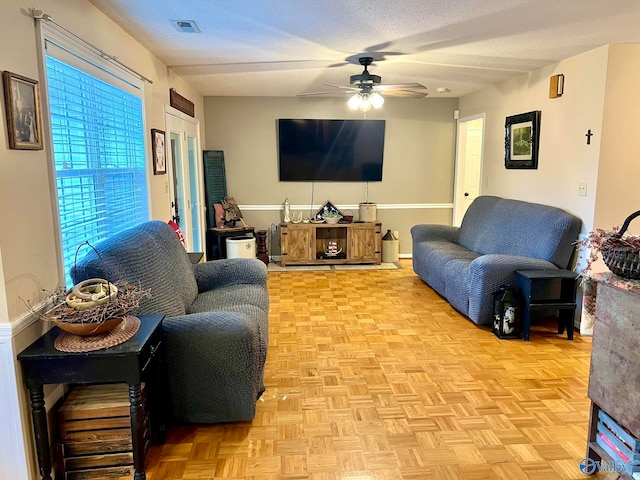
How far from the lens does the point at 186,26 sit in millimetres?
2982

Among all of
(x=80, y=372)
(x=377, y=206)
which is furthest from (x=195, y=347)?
(x=377, y=206)

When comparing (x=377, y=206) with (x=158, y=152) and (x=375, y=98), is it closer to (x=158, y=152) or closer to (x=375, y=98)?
(x=375, y=98)

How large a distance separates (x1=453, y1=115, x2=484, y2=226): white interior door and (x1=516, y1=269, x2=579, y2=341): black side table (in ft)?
9.39

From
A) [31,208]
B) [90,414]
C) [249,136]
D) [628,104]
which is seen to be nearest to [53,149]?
[31,208]

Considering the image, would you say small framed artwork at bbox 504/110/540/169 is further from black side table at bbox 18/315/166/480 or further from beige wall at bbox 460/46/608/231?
black side table at bbox 18/315/166/480

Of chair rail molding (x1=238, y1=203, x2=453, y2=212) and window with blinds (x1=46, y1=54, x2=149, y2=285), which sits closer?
window with blinds (x1=46, y1=54, x2=149, y2=285)

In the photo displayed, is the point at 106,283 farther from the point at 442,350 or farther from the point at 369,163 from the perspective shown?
the point at 369,163

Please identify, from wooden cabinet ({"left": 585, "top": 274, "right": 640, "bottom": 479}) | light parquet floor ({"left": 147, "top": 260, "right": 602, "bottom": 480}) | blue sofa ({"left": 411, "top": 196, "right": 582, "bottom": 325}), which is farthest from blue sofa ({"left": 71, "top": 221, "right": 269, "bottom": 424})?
blue sofa ({"left": 411, "top": 196, "right": 582, "bottom": 325})

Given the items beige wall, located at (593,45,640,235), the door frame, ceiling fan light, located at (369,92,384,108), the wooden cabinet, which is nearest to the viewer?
the wooden cabinet

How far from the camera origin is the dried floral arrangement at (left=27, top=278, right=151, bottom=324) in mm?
1816

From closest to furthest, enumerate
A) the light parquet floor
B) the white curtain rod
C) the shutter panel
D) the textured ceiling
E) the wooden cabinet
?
the wooden cabinet, the white curtain rod, the light parquet floor, the textured ceiling, the shutter panel

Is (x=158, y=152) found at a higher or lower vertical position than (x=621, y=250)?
higher

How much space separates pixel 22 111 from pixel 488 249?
3976 mm

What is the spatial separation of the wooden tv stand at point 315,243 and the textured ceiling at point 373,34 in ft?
6.49
